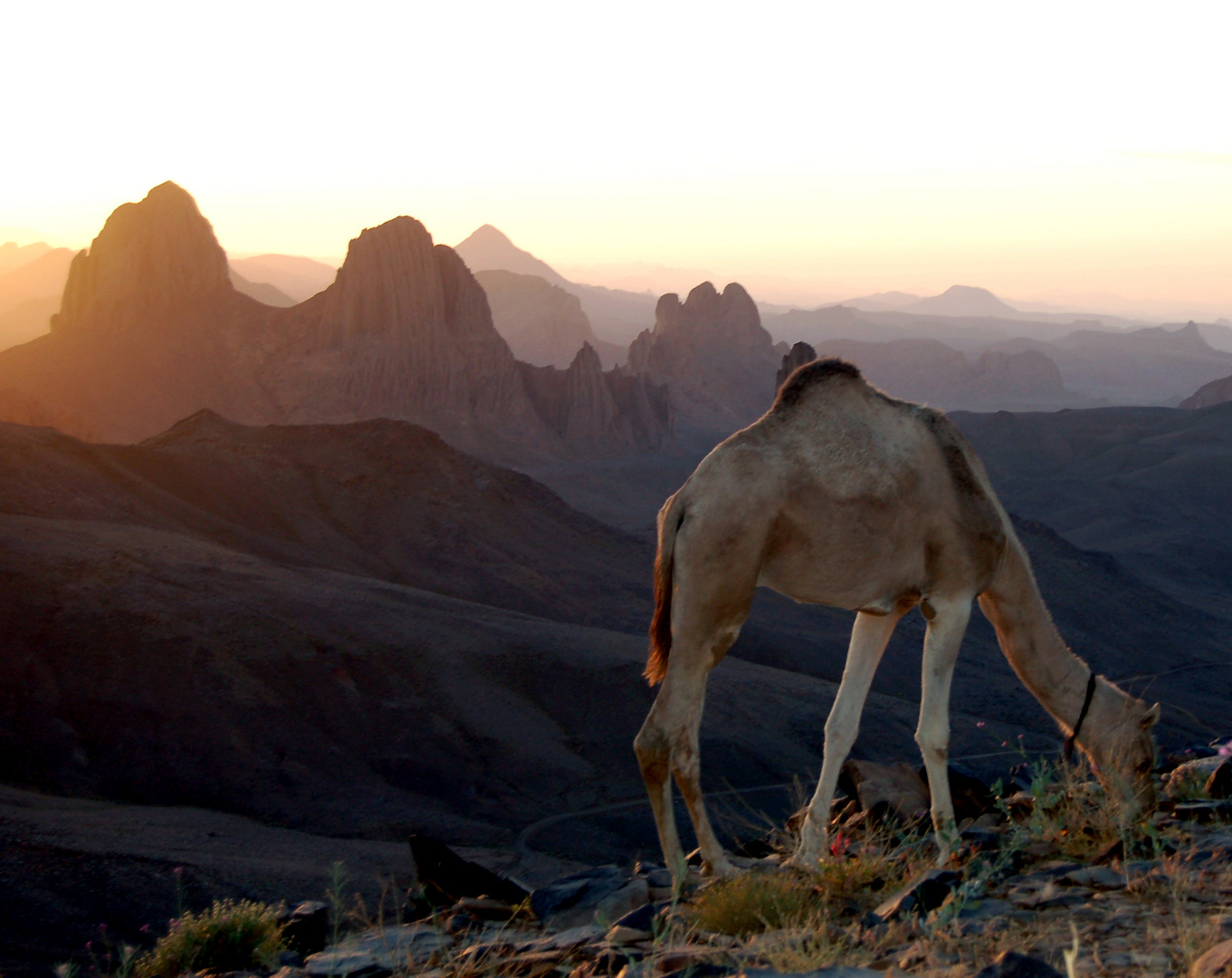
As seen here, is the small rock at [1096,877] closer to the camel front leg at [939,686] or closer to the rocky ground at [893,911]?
the rocky ground at [893,911]

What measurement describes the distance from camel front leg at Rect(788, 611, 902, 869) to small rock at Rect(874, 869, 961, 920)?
1.19 metres

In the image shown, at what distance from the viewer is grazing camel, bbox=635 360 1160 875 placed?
5.81 meters

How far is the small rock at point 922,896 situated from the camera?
475 centimetres

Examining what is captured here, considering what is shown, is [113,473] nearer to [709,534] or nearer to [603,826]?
[603,826]

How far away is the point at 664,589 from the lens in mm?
6125

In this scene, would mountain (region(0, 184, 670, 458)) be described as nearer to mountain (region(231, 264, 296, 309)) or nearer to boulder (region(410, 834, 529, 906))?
boulder (region(410, 834, 529, 906))

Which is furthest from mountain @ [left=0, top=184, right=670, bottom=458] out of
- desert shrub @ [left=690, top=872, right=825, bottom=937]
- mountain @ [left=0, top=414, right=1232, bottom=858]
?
desert shrub @ [left=690, top=872, right=825, bottom=937]

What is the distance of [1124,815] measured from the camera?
18.4ft

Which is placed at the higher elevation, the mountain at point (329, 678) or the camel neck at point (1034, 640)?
the camel neck at point (1034, 640)

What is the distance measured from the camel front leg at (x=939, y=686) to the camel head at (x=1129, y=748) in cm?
95

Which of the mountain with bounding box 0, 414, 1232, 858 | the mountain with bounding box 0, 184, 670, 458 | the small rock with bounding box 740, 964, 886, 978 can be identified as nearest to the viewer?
the small rock with bounding box 740, 964, 886, 978

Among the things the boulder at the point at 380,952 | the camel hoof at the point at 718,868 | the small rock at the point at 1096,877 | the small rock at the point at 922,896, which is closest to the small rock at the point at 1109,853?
the small rock at the point at 1096,877

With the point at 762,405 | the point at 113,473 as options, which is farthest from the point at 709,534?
the point at 762,405

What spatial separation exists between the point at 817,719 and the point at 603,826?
8.00 meters
